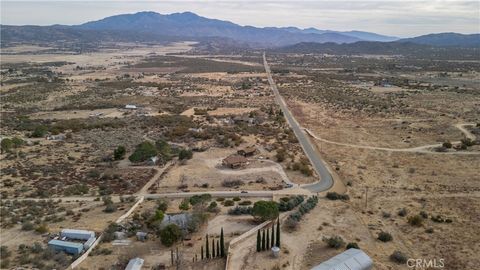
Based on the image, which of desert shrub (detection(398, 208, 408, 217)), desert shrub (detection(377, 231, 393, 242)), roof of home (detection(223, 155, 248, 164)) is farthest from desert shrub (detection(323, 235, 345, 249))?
roof of home (detection(223, 155, 248, 164))

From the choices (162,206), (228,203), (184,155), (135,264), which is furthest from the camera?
(184,155)

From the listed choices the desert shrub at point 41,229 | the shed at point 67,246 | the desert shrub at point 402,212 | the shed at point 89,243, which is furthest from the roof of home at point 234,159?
the shed at point 67,246

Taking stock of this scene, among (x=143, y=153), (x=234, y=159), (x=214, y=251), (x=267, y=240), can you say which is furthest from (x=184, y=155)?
(x=267, y=240)

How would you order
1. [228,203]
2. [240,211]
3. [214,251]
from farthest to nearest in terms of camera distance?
[228,203], [240,211], [214,251]

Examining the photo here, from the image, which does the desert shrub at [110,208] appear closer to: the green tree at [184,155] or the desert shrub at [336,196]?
the green tree at [184,155]

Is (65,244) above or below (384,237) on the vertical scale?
below

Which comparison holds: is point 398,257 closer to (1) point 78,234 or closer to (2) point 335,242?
(2) point 335,242

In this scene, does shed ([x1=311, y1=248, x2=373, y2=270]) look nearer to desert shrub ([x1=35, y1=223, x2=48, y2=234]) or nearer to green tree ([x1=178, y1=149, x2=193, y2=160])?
desert shrub ([x1=35, y1=223, x2=48, y2=234])
